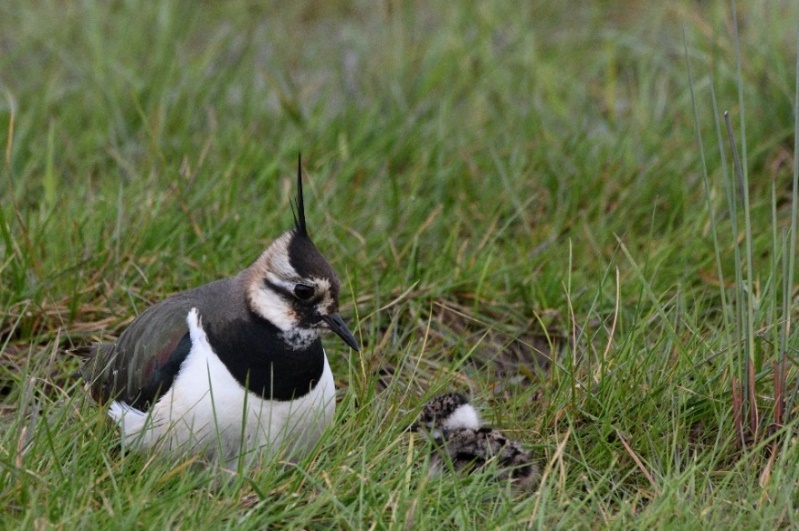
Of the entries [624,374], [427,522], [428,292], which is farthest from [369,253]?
[427,522]

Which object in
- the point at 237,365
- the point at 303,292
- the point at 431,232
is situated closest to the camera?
the point at 237,365

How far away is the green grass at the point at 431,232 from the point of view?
3842 mm

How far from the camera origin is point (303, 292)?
13.8 feet

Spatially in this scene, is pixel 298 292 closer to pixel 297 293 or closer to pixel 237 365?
pixel 297 293

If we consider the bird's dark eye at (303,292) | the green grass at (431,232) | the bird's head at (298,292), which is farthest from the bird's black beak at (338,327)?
the green grass at (431,232)

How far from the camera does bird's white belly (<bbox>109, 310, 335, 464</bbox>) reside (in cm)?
397

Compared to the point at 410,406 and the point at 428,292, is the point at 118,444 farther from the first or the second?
the point at 428,292

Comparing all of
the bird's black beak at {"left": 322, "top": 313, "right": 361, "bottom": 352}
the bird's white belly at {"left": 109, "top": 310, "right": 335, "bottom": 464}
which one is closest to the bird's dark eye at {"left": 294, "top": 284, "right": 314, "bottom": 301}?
the bird's black beak at {"left": 322, "top": 313, "right": 361, "bottom": 352}

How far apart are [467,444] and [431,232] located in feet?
6.21

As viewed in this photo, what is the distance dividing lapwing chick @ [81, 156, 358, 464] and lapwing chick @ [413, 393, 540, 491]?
354 mm

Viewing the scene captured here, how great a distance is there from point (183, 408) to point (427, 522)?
0.90 metres

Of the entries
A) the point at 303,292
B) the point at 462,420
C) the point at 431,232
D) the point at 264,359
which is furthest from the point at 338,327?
the point at 431,232

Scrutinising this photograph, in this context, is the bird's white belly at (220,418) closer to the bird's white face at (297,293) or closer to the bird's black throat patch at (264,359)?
the bird's black throat patch at (264,359)

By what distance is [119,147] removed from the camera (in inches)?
259
